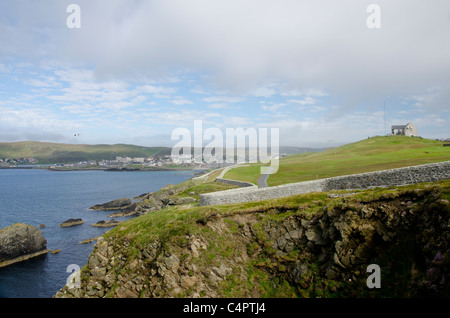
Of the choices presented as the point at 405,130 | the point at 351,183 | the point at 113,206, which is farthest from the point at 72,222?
the point at 405,130

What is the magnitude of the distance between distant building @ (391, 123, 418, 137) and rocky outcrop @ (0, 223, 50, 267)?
428 ft

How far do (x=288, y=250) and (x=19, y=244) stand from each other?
1691 inches

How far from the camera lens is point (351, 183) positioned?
31.2 metres

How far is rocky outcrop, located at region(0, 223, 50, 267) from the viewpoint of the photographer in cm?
3997

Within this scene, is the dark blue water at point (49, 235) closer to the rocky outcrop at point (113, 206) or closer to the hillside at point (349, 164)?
the rocky outcrop at point (113, 206)

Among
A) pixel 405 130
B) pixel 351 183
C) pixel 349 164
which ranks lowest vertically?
pixel 351 183

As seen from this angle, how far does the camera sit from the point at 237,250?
70.6ft

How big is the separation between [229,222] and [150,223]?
26.5ft

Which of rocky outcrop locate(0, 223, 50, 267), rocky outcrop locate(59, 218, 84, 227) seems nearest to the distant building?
rocky outcrop locate(59, 218, 84, 227)

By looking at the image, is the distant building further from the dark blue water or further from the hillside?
the dark blue water

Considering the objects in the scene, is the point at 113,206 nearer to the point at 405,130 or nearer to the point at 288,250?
the point at 288,250

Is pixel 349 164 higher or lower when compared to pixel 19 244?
higher

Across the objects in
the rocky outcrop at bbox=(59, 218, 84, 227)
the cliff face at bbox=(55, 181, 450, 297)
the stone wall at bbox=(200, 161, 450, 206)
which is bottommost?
the rocky outcrop at bbox=(59, 218, 84, 227)
